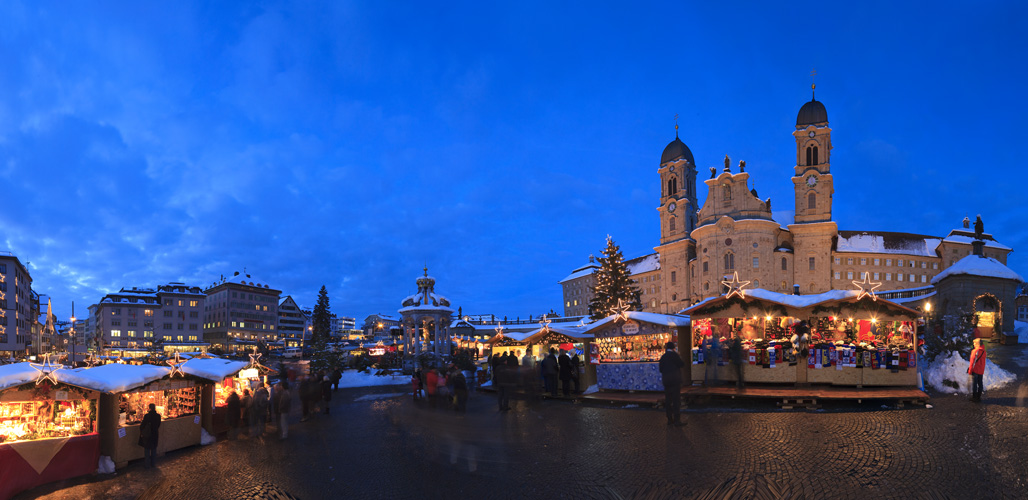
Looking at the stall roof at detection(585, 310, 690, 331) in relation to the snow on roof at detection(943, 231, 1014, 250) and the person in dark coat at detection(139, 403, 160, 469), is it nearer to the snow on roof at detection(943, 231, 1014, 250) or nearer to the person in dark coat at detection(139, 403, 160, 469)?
the person in dark coat at detection(139, 403, 160, 469)

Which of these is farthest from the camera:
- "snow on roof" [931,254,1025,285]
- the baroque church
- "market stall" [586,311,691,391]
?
Result: the baroque church

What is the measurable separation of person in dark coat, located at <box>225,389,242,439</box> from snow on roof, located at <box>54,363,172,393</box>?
7.93 ft

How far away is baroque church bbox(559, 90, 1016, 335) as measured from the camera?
210ft

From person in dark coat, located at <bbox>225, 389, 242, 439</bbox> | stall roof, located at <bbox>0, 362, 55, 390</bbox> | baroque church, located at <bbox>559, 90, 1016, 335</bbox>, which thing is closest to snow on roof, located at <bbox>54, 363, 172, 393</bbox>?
stall roof, located at <bbox>0, 362, 55, 390</bbox>

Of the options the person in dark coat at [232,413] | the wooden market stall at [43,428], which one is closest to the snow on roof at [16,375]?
the wooden market stall at [43,428]

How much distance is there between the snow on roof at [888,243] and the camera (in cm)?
7463

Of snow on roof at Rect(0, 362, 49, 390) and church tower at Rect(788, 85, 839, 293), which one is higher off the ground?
church tower at Rect(788, 85, 839, 293)

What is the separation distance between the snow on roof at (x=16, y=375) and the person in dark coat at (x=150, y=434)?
212 cm

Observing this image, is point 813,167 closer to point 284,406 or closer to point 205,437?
point 284,406

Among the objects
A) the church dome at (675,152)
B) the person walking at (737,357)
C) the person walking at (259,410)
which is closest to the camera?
the person walking at (259,410)

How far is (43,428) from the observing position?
10.2 metres

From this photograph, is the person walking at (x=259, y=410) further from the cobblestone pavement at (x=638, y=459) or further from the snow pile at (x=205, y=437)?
the snow pile at (x=205, y=437)

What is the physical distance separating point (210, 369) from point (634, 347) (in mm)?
13479

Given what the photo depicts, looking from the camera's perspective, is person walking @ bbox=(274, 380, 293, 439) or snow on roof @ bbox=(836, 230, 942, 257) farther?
snow on roof @ bbox=(836, 230, 942, 257)
